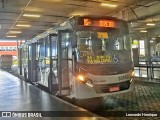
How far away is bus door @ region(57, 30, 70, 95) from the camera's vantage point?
27.6ft

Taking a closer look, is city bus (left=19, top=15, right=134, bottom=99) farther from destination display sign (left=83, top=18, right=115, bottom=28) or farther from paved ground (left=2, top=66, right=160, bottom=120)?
paved ground (left=2, top=66, right=160, bottom=120)

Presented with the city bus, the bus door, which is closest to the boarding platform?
the bus door

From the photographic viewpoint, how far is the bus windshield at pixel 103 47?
7.53 meters

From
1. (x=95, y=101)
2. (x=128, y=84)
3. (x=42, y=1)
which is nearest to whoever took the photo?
(x=128, y=84)

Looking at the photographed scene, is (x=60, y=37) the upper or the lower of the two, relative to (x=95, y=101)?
upper

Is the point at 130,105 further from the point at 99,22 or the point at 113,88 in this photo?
the point at 99,22

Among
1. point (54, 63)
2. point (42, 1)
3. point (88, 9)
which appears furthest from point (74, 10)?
point (54, 63)

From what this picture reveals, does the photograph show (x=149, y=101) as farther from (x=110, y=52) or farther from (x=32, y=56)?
(x=32, y=56)

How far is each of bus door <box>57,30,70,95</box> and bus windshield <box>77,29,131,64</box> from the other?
1016mm

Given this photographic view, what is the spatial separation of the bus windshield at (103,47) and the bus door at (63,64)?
3.33 feet

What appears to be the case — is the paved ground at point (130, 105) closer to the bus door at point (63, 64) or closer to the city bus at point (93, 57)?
the city bus at point (93, 57)

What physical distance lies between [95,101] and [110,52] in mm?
2187

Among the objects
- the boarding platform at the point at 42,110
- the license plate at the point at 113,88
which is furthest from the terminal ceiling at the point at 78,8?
the boarding platform at the point at 42,110

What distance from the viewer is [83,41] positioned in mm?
7539
